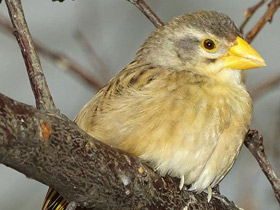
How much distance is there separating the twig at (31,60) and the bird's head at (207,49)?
1.04 metres

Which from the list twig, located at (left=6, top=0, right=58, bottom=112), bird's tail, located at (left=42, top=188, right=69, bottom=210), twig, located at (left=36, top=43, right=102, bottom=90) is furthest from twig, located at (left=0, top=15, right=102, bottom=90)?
twig, located at (left=6, top=0, right=58, bottom=112)

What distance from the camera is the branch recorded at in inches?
86.0

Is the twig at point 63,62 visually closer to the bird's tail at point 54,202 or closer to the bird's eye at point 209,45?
the bird's eye at point 209,45

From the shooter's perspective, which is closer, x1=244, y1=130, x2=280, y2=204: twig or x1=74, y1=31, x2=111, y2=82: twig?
x1=244, y1=130, x2=280, y2=204: twig

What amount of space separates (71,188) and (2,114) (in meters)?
0.43

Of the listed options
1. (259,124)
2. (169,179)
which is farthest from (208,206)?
(259,124)

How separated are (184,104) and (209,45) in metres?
0.59

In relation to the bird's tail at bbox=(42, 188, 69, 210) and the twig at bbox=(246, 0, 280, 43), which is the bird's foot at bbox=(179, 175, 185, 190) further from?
the twig at bbox=(246, 0, 280, 43)

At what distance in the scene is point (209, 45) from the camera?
360cm

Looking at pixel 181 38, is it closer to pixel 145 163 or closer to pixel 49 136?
pixel 145 163

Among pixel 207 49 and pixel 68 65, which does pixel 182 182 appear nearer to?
pixel 207 49

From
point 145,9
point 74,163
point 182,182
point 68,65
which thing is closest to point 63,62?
point 68,65

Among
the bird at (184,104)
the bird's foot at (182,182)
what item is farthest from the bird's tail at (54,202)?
the bird's foot at (182,182)

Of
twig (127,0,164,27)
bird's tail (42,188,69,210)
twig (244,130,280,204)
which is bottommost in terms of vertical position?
bird's tail (42,188,69,210)
